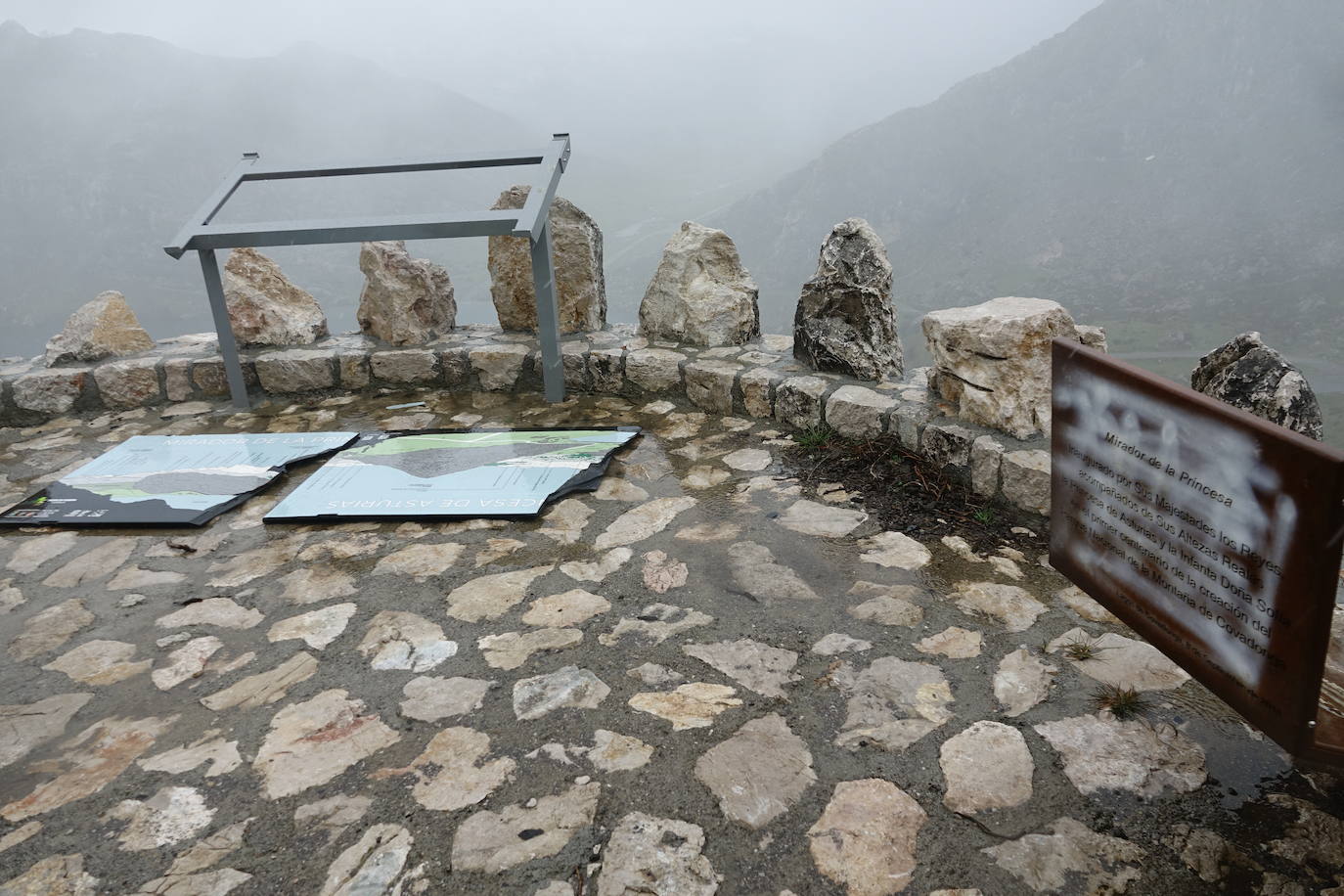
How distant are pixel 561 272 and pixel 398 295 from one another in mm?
1060

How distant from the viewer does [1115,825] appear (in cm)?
146

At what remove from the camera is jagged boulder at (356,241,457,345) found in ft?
15.3

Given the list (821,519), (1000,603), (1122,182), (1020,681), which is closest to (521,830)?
(1020,681)

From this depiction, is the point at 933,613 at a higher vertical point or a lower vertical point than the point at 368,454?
lower

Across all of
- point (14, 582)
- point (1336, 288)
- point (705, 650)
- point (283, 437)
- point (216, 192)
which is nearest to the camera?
point (705, 650)

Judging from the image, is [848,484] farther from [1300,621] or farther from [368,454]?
[368,454]

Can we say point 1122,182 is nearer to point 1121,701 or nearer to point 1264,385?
point 1264,385

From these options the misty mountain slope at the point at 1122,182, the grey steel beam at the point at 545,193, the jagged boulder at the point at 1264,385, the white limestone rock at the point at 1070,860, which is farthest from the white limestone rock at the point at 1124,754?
the misty mountain slope at the point at 1122,182

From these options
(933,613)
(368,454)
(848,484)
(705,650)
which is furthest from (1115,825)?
(368,454)

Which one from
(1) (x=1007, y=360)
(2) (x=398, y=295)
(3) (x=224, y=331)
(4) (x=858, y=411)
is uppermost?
(2) (x=398, y=295)

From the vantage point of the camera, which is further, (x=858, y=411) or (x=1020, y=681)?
(x=858, y=411)

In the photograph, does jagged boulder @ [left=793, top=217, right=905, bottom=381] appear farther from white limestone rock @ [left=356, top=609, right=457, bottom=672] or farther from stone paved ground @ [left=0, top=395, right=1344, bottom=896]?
white limestone rock @ [left=356, top=609, right=457, bottom=672]

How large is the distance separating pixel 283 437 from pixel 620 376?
1.82 metres

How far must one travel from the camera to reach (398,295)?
4664 mm
